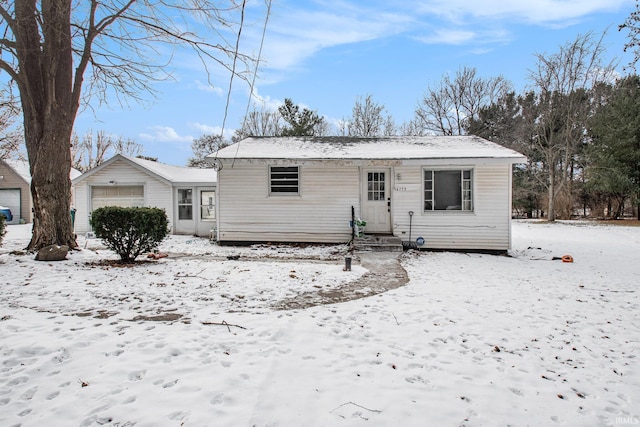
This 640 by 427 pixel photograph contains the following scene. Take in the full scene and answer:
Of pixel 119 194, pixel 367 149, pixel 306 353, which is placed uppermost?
pixel 367 149

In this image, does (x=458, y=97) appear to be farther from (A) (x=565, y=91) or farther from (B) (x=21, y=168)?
→ (B) (x=21, y=168)

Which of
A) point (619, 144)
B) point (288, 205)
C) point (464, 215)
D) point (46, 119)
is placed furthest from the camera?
point (619, 144)

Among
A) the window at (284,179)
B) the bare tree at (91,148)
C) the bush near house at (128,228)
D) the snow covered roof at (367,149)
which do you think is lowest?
the bush near house at (128,228)

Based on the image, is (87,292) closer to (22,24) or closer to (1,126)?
(22,24)

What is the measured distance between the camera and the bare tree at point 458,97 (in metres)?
28.8

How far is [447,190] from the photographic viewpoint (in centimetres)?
1070

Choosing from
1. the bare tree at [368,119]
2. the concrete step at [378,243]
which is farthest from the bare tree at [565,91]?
the concrete step at [378,243]

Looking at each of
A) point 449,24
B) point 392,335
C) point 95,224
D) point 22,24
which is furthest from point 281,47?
point 22,24

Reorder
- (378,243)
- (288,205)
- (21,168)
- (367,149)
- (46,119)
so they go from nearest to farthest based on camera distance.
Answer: (46,119) < (378,243) < (288,205) < (367,149) < (21,168)

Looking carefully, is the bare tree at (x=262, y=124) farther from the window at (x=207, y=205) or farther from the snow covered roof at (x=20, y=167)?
the window at (x=207, y=205)

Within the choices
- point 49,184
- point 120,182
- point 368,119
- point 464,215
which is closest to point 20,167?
point 120,182

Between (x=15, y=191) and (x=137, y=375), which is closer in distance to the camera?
(x=137, y=375)

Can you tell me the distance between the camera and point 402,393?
2598 millimetres

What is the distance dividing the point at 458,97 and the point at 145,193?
2578 cm
